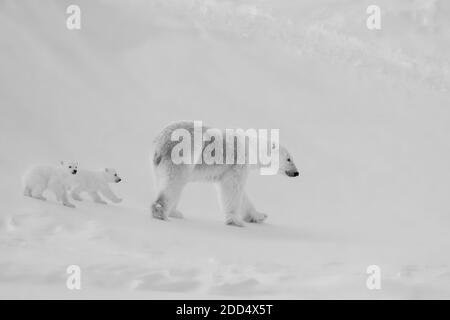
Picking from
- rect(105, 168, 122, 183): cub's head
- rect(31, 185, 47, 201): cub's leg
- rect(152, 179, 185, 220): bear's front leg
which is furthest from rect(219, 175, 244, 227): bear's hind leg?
rect(31, 185, 47, 201): cub's leg

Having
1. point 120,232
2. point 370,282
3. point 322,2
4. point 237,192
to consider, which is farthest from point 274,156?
point 322,2

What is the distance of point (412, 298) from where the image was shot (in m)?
5.31

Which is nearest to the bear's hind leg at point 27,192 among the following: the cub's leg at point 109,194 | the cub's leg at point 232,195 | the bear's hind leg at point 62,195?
the bear's hind leg at point 62,195

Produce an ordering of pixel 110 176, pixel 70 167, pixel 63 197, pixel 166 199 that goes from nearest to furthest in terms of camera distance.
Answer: pixel 166 199 → pixel 63 197 → pixel 70 167 → pixel 110 176

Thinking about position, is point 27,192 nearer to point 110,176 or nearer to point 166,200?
point 110,176

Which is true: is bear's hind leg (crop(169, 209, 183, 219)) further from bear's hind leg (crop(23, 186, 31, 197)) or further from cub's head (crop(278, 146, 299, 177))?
bear's hind leg (crop(23, 186, 31, 197))

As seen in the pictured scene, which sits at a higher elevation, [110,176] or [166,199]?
[110,176]

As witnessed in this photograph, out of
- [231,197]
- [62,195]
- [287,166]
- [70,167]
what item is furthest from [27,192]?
[287,166]

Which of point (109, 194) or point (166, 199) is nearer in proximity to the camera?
point (166, 199)

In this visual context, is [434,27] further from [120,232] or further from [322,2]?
[120,232]

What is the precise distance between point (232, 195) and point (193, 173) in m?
0.59

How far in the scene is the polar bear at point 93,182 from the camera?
820 centimetres

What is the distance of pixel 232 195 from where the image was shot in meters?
7.99

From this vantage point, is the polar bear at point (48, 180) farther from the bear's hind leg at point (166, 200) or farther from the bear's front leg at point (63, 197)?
the bear's hind leg at point (166, 200)
